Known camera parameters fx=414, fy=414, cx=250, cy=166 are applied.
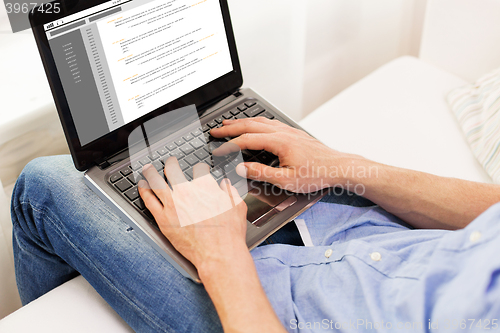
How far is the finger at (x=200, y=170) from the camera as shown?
25.9 inches

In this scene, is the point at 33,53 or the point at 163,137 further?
the point at 33,53

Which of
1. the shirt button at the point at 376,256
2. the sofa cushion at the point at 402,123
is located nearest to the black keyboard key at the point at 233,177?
the shirt button at the point at 376,256

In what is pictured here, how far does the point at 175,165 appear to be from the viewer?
0.66 m

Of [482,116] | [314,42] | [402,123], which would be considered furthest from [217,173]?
[314,42]

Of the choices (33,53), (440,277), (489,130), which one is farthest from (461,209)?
(33,53)

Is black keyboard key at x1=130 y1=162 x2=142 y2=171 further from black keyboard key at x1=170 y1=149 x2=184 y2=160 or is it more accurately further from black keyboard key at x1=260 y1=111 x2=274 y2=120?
black keyboard key at x1=260 y1=111 x2=274 y2=120

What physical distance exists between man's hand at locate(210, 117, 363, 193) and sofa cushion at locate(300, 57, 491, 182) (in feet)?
0.82

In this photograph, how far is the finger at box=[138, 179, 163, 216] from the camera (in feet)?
1.95

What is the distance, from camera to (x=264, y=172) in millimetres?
664

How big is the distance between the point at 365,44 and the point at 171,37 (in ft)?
3.43

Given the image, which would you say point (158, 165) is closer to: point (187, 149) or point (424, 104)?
point (187, 149)

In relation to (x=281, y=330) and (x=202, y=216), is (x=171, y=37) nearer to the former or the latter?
(x=202, y=216)

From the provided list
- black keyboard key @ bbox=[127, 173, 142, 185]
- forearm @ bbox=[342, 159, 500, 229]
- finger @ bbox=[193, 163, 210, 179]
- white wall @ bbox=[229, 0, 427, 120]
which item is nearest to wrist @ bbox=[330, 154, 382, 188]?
forearm @ bbox=[342, 159, 500, 229]

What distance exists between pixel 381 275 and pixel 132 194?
0.37 metres
